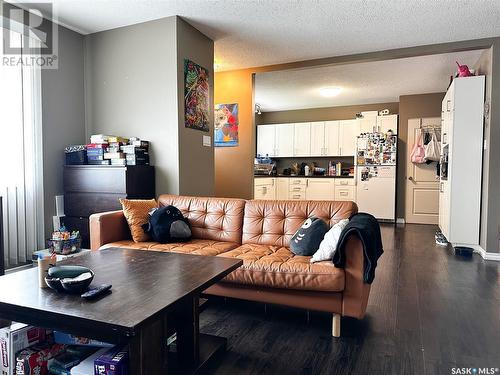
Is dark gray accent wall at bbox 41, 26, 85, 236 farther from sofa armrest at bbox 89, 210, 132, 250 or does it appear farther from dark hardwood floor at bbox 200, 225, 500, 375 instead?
dark hardwood floor at bbox 200, 225, 500, 375

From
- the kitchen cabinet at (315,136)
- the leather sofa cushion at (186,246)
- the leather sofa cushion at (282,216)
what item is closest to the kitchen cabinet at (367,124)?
the kitchen cabinet at (315,136)

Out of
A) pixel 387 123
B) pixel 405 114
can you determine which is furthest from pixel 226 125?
pixel 405 114

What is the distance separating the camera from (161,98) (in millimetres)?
3688

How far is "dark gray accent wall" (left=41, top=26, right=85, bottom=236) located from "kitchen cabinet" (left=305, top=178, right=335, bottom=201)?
4860mm

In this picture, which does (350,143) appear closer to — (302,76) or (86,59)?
(302,76)

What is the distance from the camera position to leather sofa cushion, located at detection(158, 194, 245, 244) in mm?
2934

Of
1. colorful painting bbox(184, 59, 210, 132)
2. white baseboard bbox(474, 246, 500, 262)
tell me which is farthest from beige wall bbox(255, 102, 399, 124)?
colorful painting bbox(184, 59, 210, 132)

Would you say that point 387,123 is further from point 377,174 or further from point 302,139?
point 302,139

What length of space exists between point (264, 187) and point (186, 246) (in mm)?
4931

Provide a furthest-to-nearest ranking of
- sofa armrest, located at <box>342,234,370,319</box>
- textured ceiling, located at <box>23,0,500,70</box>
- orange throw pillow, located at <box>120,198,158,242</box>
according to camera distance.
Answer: textured ceiling, located at <box>23,0,500,70</box> < orange throw pillow, located at <box>120,198,158,242</box> < sofa armrest, located at <box>342,234,370,319</box>

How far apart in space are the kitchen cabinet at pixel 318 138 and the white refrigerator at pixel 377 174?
0.85 metres

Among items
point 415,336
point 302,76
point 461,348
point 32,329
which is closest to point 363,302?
point 415,336

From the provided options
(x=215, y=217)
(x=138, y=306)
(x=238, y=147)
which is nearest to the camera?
(x=138, y=306)

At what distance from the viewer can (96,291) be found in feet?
4.53
